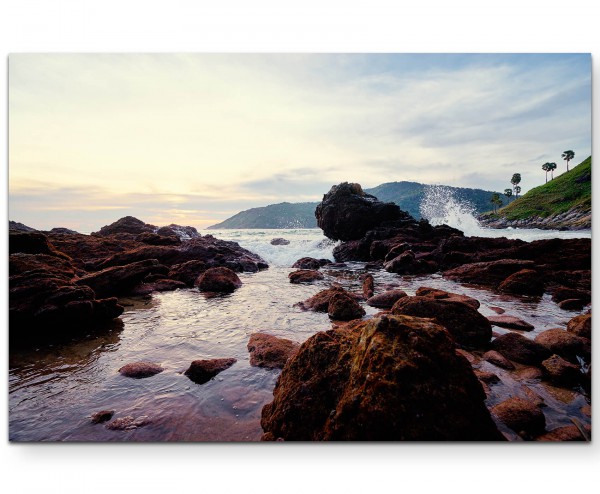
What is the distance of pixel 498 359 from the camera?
17.3 feet

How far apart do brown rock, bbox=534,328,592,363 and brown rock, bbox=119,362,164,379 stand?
265 inches

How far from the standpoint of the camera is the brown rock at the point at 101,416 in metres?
4.07

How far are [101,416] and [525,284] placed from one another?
12.3 meters

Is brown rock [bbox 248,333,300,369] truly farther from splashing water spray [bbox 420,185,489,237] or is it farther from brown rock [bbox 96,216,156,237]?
splashing water spray [bbox 420,185,489,237]

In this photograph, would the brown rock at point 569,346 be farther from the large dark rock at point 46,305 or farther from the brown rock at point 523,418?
the large dark rock at point 46,305

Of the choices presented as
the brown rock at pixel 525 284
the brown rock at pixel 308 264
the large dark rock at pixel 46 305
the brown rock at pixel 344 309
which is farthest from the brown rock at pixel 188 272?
the brown rock at pixel 525 284

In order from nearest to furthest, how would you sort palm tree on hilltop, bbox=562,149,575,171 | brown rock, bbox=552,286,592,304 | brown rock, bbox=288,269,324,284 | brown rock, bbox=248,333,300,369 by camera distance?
brown rock, bbox=248,333,300,369 → palm tree on hilltop, bbox=562,149,575,171 → brown rock, bbox=552,286,592,304 → brown rock, bbox=288,269,324,284

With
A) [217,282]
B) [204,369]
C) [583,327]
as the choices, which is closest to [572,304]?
[583,327]

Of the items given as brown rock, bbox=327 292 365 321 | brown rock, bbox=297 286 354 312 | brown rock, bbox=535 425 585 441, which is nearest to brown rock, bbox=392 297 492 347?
brown rock, bbox=327 292 365 321

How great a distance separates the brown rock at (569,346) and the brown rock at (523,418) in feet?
6.22

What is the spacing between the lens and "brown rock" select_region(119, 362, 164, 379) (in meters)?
5.21
